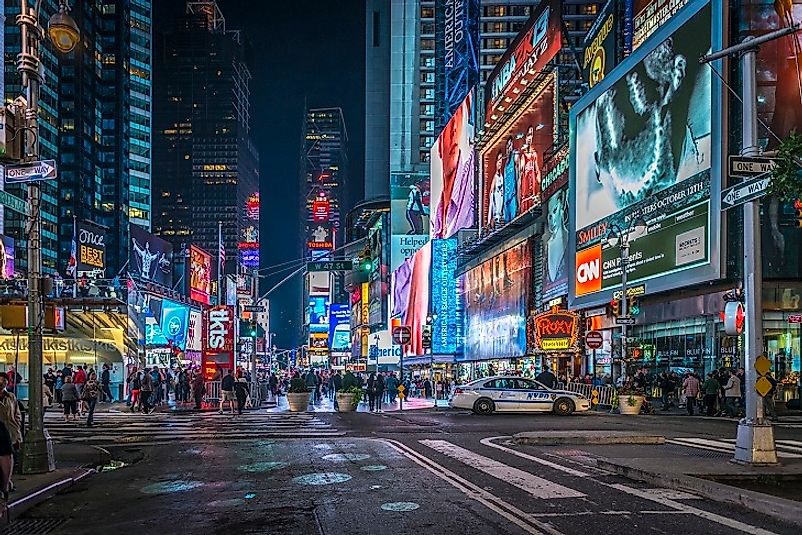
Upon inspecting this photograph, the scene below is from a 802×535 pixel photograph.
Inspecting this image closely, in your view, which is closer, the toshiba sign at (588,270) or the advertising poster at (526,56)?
the toshiba sign at (588,270)

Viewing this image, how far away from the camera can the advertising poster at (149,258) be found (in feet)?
249

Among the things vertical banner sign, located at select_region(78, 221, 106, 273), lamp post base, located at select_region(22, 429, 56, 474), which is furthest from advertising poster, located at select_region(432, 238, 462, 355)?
lamp post base, located at select_region(22, 429, 56, 474)

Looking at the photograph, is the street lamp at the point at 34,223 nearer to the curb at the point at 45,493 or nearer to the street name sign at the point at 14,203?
the street name sign at the point at 14,203

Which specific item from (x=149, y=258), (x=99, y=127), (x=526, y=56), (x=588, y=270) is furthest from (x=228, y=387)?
(x=99, y=127)

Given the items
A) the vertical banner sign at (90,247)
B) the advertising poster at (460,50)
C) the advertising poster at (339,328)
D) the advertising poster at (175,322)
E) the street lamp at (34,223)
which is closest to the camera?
the street lamp at (34,223)

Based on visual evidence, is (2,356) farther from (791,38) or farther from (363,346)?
(363,346)

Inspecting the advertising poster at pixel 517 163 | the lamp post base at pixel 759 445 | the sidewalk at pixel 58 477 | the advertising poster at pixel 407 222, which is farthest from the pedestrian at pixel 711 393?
the advertising poster at pixel 407 222

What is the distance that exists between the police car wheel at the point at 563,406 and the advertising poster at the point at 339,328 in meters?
137

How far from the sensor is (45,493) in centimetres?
1388

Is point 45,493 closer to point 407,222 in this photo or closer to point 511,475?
point 511,475

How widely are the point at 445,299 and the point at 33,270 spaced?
6921 cm

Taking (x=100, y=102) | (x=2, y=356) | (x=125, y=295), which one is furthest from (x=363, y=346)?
(x=2, y=356)

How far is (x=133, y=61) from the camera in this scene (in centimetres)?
15775

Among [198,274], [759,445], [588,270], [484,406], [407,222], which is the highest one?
[407,222]
